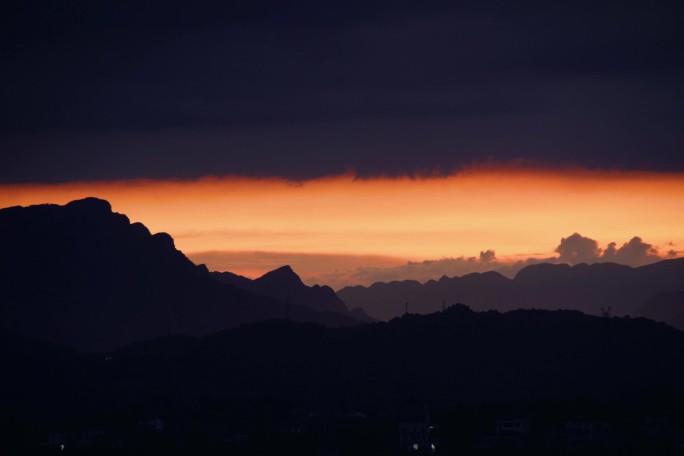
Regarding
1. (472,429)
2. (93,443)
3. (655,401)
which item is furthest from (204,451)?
(655,401)

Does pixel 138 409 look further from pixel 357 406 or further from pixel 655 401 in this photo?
pixel 655 401

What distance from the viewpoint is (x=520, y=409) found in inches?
6432

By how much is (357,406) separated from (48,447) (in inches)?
Result: 2130

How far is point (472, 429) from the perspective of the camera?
153 metres

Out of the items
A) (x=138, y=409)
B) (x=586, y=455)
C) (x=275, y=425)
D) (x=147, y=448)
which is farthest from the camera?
(x=138, y=409)

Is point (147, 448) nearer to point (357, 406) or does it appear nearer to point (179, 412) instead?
point (179, 412)

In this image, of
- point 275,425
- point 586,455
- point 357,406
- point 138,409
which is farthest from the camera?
point 357,406

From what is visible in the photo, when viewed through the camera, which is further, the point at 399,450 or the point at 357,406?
the point at 357,406

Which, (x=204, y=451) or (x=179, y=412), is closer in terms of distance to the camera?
(x=204, y=451)

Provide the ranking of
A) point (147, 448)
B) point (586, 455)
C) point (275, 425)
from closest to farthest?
point (586, 455)
point (147, 448)
point (275, 425)

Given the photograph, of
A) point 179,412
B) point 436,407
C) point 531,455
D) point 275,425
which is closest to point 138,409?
point 179,412

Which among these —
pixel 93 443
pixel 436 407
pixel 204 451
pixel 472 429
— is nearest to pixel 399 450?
pixel 472 429

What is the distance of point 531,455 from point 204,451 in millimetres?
31193

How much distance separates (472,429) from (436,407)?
38842mm
